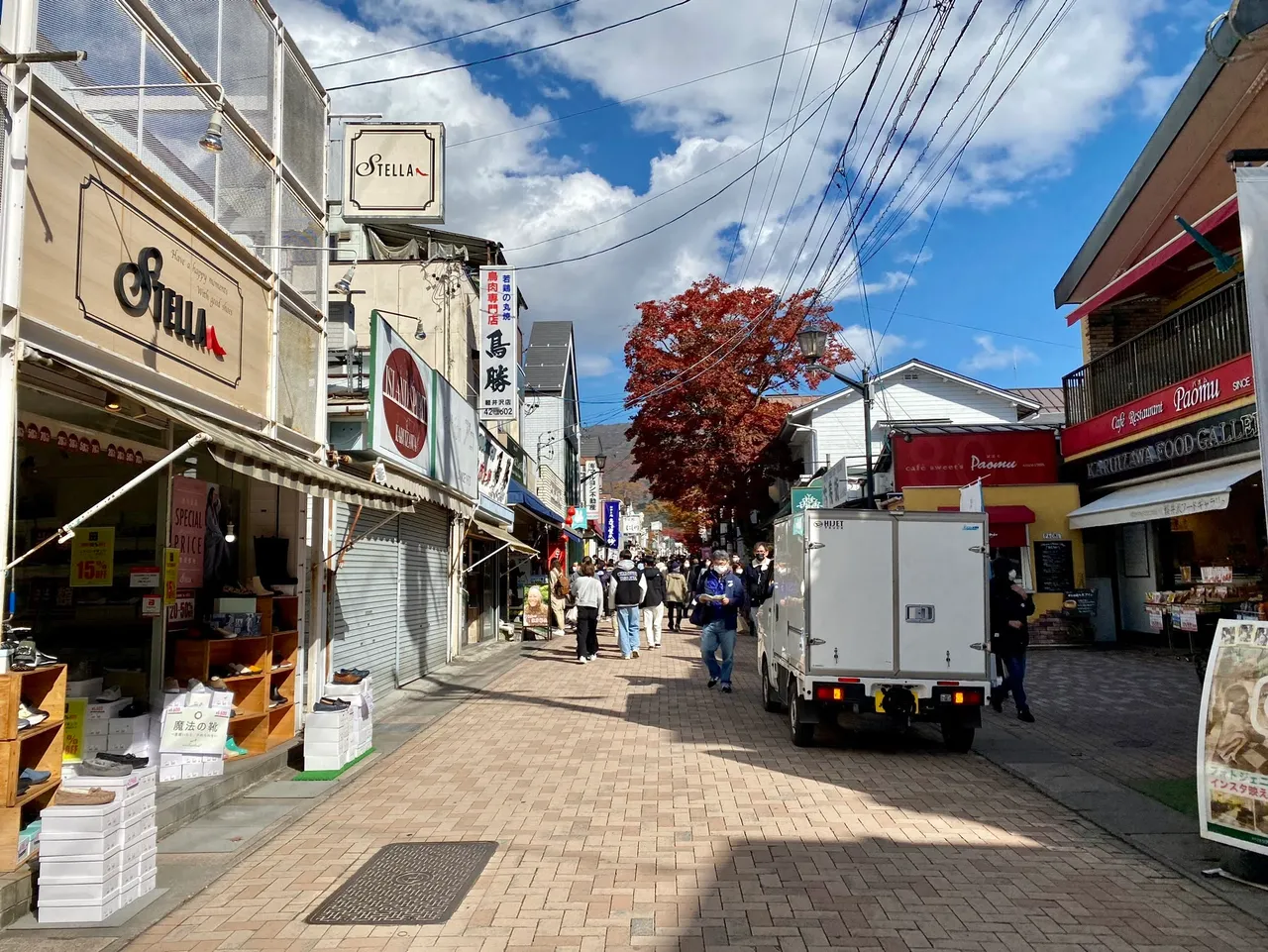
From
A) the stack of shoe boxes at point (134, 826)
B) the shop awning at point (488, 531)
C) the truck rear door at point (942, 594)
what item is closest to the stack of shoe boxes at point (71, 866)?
the stack of shoe boxes at point (134, 826)

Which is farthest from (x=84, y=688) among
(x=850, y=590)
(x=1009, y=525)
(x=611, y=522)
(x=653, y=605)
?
(x=611, y=522)

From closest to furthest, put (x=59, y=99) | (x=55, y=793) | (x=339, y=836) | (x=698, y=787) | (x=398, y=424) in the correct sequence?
(x=55, y=793), (x=59, y=99), (x=339, y=836), (x=698, y=787), (x=398, y=424)

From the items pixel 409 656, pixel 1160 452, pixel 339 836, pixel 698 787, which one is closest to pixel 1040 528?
pixel 1160 452

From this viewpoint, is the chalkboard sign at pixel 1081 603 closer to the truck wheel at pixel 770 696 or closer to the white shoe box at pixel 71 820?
the truck wheel at pixel 770 696

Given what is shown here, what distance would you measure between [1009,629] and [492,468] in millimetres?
12235

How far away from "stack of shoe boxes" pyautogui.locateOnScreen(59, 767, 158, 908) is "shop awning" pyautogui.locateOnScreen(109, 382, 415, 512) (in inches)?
73.2

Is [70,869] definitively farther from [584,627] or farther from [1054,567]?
[1054,567]

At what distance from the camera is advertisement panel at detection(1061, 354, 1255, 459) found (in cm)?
1367

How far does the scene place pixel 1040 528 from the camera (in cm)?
1923

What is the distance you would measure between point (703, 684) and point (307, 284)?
7894 mm

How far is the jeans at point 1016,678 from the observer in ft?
35.3

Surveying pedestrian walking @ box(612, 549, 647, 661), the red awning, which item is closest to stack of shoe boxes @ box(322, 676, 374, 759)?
pedestrian walking @ box(612, 549, 647, 661)

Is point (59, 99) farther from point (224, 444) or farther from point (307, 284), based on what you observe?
point (307, 284)

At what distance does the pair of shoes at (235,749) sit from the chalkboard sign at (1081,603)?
15.5m
